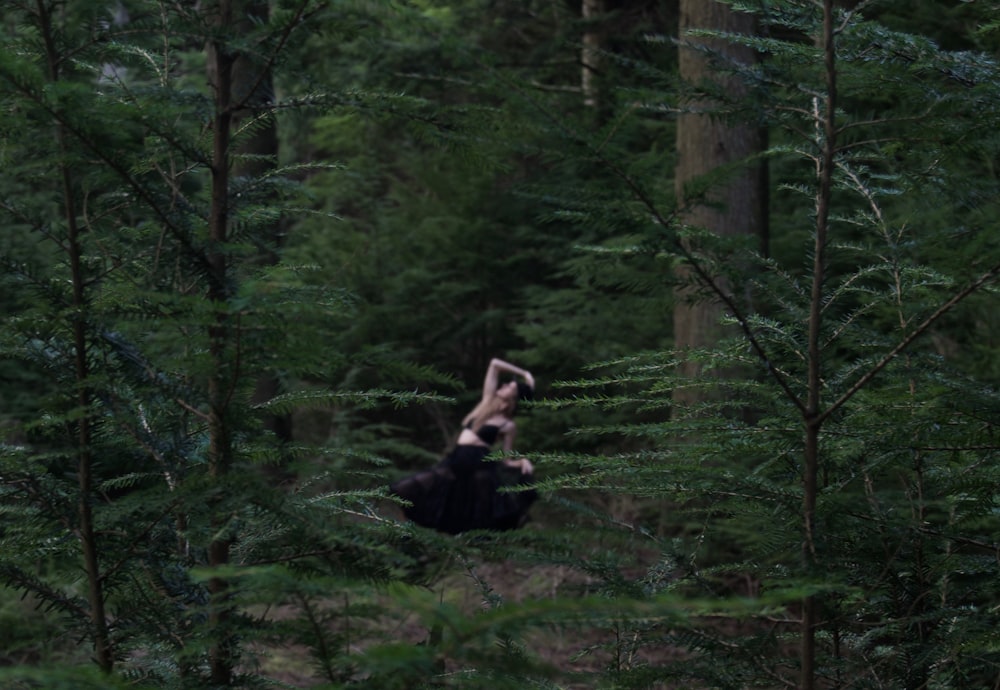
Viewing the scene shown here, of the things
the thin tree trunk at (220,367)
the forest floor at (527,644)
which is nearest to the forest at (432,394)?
the thin tree trunk at (220,367)

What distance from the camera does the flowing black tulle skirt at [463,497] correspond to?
8.98 meters

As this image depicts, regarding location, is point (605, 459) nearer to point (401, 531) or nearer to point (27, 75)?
point (401, 531)

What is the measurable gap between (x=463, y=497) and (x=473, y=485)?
15cm

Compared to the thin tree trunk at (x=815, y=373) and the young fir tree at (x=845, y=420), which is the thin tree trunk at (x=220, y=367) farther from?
the thin tree trunk at (x=815, y=373)

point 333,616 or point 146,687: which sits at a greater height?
point 333,616

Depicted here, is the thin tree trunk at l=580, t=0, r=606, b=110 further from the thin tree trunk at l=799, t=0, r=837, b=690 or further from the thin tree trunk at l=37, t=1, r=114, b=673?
the thin tree trunk at l=37, t=1, r=114, b=673

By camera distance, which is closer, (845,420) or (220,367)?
(220,367)

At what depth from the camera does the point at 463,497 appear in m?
9.09

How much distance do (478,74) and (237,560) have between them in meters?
1.28

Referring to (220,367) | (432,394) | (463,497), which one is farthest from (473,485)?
(220,367)

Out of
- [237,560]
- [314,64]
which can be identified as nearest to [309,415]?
[314,64]

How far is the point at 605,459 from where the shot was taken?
2.42 m

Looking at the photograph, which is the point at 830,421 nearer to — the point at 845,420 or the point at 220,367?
the point at 845,420

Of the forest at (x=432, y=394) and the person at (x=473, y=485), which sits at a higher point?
the forest at (x=432, y=394)
